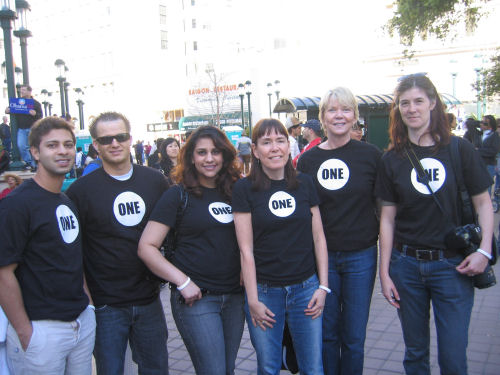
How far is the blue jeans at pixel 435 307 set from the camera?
106 inches

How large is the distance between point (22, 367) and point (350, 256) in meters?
2.00

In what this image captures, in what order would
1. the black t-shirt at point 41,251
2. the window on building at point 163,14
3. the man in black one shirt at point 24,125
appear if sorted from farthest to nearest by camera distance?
1. the window on building at point 163,14
2. the man in black one shirt at point 24,125
3. the black t-shirt at point 41,251

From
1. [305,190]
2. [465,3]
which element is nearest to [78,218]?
[305,190]

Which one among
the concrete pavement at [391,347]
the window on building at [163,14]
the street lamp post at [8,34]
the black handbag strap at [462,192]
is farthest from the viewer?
the window on building at [163,14]

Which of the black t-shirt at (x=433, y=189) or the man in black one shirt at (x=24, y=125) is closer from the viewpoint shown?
the black t-shirt at (x=433, y=189)

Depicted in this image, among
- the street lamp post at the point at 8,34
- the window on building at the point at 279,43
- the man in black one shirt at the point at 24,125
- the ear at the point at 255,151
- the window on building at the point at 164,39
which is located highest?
the window on building at the point at 164,39

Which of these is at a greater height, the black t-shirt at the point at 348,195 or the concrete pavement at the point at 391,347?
the black t-shirt at the point at 348,195

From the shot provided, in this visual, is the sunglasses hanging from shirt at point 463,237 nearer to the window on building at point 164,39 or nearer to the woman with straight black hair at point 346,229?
the woman with straight black hair at point 346,229

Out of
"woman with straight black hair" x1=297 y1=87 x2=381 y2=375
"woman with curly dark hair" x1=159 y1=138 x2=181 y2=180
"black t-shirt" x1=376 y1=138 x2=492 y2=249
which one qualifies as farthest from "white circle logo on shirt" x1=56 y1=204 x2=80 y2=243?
"woman with curly dark hair" x1=159 y1=138 x2=181 y2=180

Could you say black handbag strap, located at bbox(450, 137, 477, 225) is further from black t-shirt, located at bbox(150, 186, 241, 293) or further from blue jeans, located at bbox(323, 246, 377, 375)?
black t-shirt, located at bbox(150, 186, 241, 293)

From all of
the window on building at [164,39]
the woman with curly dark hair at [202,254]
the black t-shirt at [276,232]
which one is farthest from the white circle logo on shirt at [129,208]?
the window on building at [164,39]

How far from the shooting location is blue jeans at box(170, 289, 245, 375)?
2.66 meters

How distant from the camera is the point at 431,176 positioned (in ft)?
9.02

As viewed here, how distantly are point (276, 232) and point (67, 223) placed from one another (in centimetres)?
118
